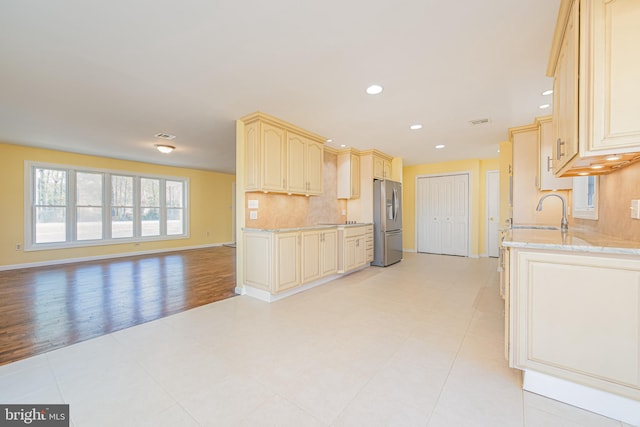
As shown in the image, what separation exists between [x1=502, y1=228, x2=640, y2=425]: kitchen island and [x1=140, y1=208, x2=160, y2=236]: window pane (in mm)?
8076

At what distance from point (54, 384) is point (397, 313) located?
9.28ft

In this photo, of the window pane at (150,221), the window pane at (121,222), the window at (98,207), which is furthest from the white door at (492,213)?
the window pane at (121,222)

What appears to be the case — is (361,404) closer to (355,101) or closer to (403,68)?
(403,68)

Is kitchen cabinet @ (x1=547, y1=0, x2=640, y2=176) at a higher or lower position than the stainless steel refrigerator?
higher

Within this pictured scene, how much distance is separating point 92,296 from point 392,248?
5008 millimetres

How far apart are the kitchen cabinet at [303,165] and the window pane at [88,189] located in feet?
17.8

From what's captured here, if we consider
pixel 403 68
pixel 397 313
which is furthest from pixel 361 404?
pixel 403 68

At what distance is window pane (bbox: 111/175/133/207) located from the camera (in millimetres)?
6621

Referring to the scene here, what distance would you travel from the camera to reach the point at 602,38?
1335 mm

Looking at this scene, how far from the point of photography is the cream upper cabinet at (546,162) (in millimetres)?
3414

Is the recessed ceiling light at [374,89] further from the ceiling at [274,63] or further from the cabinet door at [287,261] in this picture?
the cabinet door at [287,261]

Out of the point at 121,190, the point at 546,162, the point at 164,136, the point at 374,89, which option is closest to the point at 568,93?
the point at 374,89

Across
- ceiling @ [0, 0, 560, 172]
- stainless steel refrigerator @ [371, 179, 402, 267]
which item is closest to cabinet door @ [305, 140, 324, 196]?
ceiling @ [0, 0, 560, 172]

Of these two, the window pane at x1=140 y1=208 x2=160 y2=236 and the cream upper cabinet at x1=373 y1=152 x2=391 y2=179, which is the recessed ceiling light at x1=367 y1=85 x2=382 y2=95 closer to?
the cream upper cabinet at x1=373 y1=152 x2=391 y2=179
